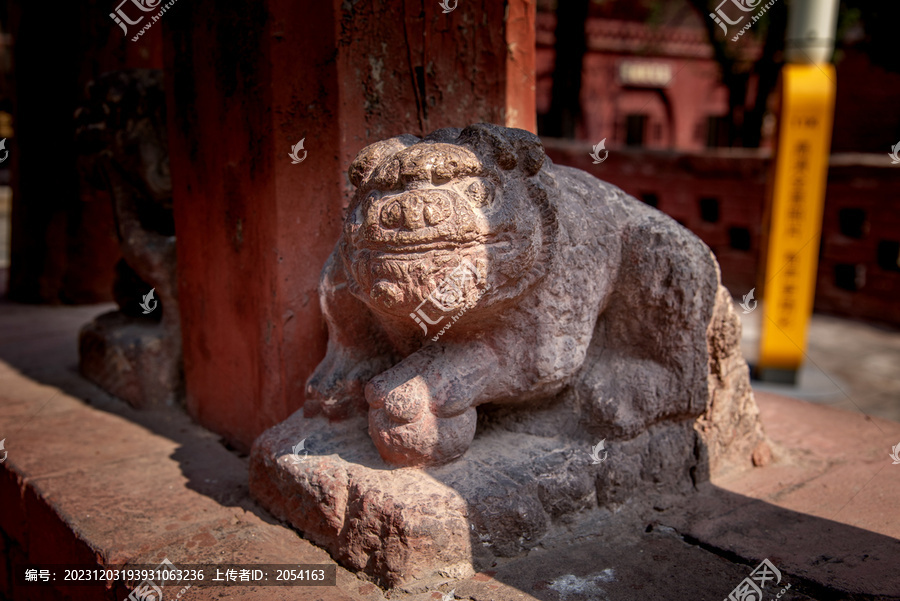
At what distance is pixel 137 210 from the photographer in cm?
320

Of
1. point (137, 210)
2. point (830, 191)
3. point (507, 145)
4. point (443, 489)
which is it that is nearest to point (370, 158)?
point (507, 145)

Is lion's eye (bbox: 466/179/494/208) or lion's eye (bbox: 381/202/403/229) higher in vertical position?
lion's eye (bbox: 466/179/494/208)

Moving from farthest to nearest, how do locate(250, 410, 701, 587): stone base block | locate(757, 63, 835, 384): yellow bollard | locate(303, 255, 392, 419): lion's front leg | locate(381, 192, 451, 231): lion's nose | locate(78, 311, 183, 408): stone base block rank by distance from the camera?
1. locate(757, 63, 835, 384): yellow bollard
2. locate(78, 311, 183, 408): stone base block
3. locate(303, 255, 392, 419): lion's front leg
4. locate(250, 410, 701, 587): stone base block
5. locate(381, 192, 451, 231): lion's nose

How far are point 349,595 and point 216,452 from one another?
1037 mm

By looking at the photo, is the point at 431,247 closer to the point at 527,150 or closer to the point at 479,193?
the point at 479,193

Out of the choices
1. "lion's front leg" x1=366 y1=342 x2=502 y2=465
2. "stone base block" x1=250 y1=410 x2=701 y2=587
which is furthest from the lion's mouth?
"stone base block" x1=250 y1=410 x2=701 y2=587

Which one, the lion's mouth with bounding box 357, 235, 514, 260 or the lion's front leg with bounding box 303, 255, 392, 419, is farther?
the lion's front leg with bounding box 303, 255, 392, 419

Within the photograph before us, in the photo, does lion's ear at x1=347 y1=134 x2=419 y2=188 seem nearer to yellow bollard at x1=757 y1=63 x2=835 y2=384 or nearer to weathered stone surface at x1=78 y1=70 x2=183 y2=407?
weathered stone surface at x1=78 y1=70 x2=183 y2=407

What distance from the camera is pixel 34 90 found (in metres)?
4.77

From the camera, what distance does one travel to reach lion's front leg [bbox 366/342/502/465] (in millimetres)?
1791

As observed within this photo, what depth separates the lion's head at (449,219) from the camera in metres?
1.64

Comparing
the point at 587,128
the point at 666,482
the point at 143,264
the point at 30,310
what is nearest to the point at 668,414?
the point at 666,482

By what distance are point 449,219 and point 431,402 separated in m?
0.46

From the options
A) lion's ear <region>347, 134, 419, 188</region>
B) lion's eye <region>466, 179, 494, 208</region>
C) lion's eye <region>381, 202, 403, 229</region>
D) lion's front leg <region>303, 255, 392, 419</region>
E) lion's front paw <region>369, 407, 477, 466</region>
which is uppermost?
lion's ear <region>347, 134, 419, 188</region>
